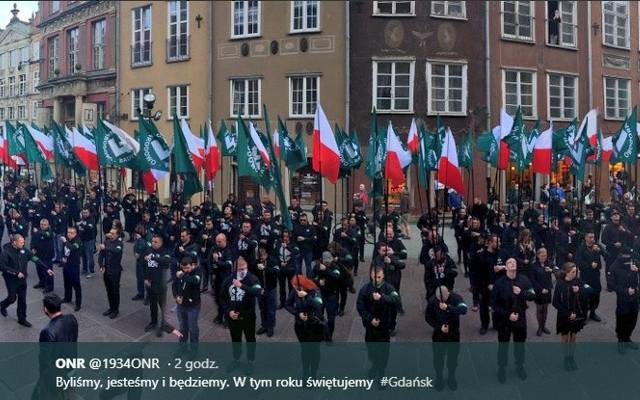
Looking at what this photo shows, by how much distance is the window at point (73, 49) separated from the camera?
29833 mm

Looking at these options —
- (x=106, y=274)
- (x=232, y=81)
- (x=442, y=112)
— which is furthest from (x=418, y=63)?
(x=106, y=274)

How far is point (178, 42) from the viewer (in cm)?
2677

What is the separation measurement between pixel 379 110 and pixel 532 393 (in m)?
17.1

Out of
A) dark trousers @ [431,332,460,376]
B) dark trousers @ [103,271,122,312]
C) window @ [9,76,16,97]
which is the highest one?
window @ [9,76,16,97]

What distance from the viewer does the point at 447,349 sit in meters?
7.43

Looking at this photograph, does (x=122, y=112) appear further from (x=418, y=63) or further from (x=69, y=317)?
(x=69, y=317)

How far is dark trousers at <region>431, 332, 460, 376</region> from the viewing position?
7379 millimetres

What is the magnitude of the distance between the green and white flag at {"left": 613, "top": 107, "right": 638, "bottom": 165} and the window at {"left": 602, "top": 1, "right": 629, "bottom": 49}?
619 inches

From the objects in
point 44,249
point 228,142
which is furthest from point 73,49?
point 44,249

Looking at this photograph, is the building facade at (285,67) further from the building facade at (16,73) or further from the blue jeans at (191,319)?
the blue jeans at (191,319)

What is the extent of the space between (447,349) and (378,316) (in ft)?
3.39

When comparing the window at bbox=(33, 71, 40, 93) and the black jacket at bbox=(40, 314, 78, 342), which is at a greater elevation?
the window at bbox=(33, 71, 40, 93)

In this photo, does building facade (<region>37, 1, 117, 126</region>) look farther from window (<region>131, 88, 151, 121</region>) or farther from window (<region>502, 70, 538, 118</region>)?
window (<region>502, 70, 538, 118</region>)

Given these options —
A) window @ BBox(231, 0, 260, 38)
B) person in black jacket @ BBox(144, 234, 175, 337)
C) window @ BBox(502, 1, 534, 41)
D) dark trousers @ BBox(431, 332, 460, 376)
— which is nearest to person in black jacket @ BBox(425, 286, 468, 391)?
dark trousers @ BBox(431, 332, 460, 376)
